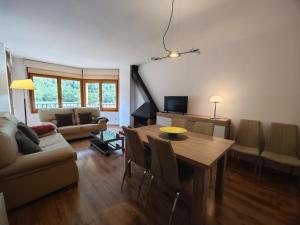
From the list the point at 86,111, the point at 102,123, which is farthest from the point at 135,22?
the point at 86,111

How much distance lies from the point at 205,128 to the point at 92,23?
2.51 meters

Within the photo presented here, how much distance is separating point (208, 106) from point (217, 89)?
0.46 meters

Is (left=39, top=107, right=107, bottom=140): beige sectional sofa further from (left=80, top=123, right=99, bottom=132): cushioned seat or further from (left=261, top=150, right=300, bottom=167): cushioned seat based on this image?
(left=261, top=150, right=300, bottom=167): cushioned seat

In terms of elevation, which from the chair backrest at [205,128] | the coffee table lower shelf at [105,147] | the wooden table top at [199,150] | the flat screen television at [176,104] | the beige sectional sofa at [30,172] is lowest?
the coffee table lower shelf at [105,147]

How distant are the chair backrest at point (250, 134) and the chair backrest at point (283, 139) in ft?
0.64

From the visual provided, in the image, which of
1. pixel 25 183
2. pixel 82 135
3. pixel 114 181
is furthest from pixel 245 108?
pixel 82 135

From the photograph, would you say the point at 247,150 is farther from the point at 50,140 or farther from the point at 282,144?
the point at 50,140

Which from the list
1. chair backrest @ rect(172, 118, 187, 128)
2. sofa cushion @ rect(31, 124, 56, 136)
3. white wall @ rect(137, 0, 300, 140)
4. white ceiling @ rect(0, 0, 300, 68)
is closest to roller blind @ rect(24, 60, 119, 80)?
white ceiling @ rect(0, 0, 300, 68)

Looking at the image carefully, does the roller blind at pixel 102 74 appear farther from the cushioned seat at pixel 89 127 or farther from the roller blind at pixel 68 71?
the cushioned seat at pixel 89 127

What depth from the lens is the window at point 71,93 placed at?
505 centimetres

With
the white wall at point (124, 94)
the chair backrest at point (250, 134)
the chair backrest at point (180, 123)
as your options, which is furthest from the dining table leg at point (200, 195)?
the white wall at point (124, 94)

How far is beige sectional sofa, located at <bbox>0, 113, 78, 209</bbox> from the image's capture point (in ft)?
5.04

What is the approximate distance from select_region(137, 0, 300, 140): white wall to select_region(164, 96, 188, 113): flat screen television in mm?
253

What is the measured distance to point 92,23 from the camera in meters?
2.27
